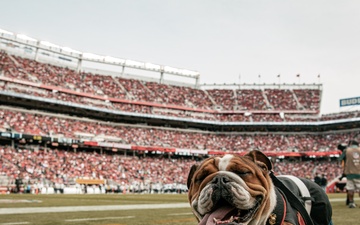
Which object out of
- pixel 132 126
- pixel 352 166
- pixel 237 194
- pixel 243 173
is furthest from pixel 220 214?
pixel 132 126

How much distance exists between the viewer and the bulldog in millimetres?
2740

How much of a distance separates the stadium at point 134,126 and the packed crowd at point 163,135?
0.17 m

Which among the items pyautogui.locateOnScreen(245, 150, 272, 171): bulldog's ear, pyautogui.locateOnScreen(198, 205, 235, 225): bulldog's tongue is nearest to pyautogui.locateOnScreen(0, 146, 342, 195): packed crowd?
pyautogui.locateOnScreen(245, 150, 272, 171): bulldog's ear

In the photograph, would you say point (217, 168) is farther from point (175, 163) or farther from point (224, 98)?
point (224, 98)

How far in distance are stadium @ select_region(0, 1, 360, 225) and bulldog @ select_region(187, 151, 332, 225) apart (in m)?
33.1

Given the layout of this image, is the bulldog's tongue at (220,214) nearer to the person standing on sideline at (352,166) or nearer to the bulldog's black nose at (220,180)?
the bulldog's black nose at (220,180)

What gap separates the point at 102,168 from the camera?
47938 mm

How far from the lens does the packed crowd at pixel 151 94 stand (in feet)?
178

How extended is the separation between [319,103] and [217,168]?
76.1m

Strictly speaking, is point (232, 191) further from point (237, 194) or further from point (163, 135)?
point (163, 135)

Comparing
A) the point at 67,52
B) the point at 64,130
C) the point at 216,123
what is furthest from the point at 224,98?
the point at 64,130

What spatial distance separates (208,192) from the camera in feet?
9.05

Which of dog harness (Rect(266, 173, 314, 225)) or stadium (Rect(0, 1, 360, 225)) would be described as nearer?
dog harness (Rect(266, 173, 314, 225))

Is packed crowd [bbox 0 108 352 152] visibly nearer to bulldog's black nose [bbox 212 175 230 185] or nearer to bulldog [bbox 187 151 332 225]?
bulldog [bbox 187 151 332 225]
